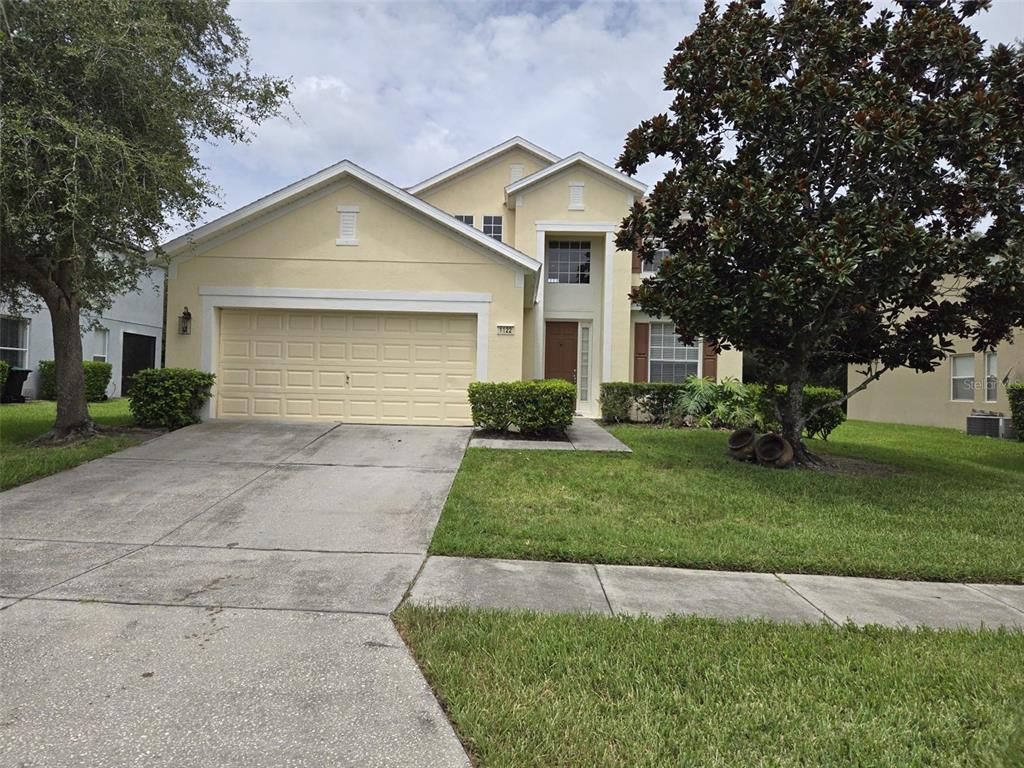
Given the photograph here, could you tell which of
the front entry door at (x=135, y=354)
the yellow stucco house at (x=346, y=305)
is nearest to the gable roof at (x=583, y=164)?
the yellow stucco house at (x=346, y=305)

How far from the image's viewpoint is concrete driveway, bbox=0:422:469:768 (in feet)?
8.57

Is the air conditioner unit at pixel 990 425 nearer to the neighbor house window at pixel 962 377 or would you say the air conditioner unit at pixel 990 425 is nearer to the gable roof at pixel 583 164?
the neighbor house window at pixel 962 377

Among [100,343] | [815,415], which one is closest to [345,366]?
[815,415]

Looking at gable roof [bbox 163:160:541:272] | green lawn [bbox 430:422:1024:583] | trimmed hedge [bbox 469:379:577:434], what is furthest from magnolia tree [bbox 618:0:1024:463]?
gable roof [bbox 163:160:541:272]

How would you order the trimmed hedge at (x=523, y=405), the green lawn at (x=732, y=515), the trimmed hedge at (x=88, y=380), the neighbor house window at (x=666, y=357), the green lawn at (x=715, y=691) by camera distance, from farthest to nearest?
the trimmed hedge at (x=88, y=380)
the neighbor house window at (x=666, y=357)
the trimmed hedge at (x=523, y=405)
the green lawn at (x=732, y=515)
the green lawn at (x=715, y=691)

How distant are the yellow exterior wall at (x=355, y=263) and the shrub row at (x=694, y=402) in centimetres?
353

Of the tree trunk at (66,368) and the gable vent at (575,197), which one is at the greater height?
the gable vent at (575,197)

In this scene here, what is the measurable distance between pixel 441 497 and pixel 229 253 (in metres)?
7.84

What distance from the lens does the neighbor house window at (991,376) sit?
16.5m

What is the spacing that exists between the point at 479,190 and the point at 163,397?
33.2 feet

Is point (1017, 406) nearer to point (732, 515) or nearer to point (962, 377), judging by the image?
point (962, 377)

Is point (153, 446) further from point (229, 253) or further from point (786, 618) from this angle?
point (786, 618)

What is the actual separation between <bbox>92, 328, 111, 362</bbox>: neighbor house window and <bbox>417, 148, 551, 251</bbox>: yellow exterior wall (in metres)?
11.3

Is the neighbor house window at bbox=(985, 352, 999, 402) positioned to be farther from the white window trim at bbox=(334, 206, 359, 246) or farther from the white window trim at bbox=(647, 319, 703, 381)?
the white window trim at bbox=(334, 206, 359, 246)
